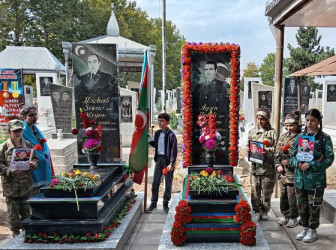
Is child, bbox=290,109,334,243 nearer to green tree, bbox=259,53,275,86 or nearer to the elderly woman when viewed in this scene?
the elderly woman

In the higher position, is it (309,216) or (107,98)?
(107,98)

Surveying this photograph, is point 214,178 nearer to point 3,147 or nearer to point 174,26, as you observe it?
point 3,147

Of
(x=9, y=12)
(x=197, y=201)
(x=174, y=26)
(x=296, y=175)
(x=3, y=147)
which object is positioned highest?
(x=174, y=26)

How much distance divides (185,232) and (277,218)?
6.91ft

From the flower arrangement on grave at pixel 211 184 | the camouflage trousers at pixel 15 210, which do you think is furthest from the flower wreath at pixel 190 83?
the camouflage trousers at pixel 15 210

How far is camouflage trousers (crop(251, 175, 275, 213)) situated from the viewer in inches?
186

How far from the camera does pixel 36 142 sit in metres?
4.90

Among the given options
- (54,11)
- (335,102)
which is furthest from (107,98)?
(54,11)

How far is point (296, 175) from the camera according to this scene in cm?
412

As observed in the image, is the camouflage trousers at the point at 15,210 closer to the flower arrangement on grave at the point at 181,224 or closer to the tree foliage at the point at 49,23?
the flower arrangement on grave at the point at 181,224

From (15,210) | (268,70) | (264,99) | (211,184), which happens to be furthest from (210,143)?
(268,70)

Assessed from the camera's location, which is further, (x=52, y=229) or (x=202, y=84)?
(x=202, y=84)

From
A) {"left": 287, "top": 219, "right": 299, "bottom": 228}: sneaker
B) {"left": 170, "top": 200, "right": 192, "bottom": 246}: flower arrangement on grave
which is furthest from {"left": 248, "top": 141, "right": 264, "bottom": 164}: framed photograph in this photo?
{"left": 170, "top": 200, "right": 192, "bottom": 246}: flower arrangement on grave

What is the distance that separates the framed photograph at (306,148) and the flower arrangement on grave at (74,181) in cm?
292
